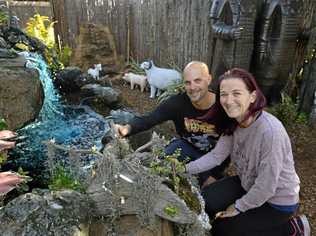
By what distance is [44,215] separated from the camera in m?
1.53

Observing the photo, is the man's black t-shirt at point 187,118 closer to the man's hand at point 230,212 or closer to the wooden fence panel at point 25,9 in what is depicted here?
the man's hand at point 230,212

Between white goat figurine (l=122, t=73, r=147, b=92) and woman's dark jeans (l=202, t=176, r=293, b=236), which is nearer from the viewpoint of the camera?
woman's dark jeans (l=202, t=176, r=293, b=236)

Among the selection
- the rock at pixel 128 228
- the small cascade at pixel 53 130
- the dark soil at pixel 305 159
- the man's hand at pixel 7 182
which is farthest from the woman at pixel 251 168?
the small cascade at pixel 53 130

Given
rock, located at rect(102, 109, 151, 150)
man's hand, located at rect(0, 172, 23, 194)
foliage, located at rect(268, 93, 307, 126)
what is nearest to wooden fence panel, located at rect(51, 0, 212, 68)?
foliage, located at rect(268, 93, 307, 126)

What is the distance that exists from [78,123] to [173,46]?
96.0 inches

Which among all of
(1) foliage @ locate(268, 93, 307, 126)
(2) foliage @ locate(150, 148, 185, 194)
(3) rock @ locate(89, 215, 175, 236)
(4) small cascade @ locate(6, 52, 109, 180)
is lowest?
(4) small cascade @ locate(6, 52, 109, 180)

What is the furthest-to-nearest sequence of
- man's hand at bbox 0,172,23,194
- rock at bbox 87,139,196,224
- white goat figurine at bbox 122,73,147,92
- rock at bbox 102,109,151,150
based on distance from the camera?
1. white goat figurine at bbox 122,73,147,92
2. rock at bbox 102,109,151,150
3. rock at bbox 87,139,196,224
4. man's hand at bbox 0,172,23,194

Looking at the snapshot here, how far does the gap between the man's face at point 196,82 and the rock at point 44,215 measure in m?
1.26

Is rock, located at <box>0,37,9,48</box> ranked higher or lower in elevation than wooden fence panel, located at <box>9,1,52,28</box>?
lower

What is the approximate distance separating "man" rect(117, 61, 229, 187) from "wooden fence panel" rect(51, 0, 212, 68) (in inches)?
97.4

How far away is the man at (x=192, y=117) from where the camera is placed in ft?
8.43

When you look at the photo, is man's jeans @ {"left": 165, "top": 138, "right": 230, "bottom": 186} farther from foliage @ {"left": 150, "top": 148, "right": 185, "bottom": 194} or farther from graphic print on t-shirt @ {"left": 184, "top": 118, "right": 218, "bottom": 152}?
foliage @ {"left": 150, "top": 148, "right": 185, "bottom": 194}

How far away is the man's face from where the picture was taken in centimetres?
254

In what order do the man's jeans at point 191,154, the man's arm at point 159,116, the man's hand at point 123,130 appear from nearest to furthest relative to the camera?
the man's hand at point 123,130 → the man's arm at point 159,116 → the man's jeans at point 191,154
